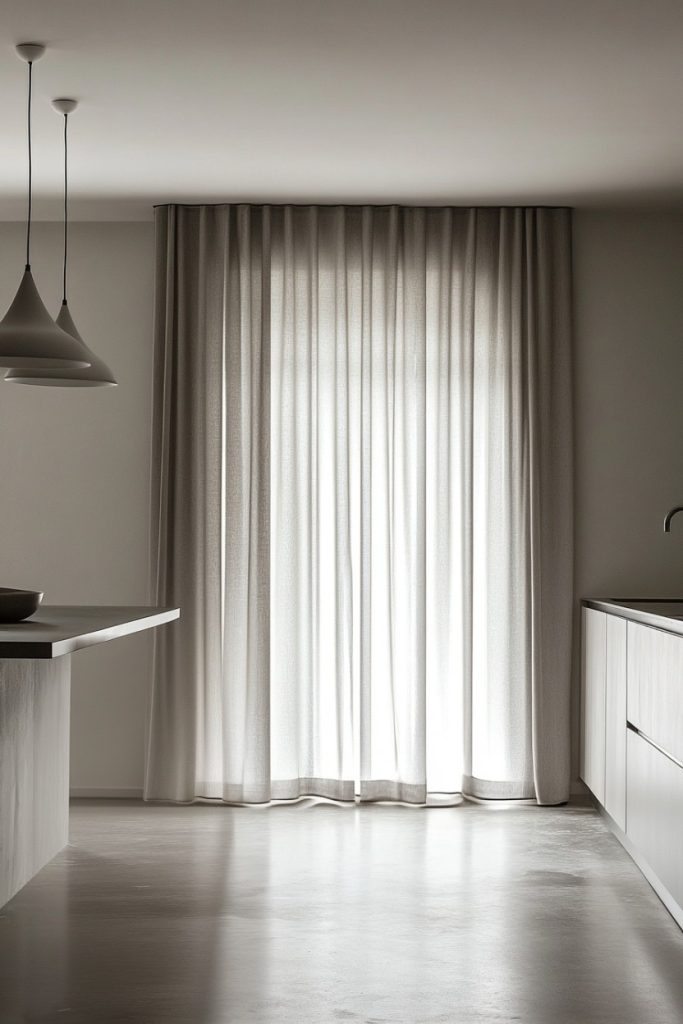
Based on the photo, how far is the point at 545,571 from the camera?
17.4 feet

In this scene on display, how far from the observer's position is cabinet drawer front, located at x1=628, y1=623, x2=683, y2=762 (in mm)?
3494

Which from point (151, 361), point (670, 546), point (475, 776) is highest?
point (151, 361)

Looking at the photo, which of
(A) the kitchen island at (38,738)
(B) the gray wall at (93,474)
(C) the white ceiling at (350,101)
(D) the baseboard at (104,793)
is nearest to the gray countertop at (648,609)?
(A) the kitchen island at (38,738)

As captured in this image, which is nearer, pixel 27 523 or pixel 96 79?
pixel 96 79

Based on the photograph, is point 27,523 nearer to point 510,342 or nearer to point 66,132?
point 66,132

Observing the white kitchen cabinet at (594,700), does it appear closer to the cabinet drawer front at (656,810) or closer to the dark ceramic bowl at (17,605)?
the cabinet drawer front at (656,810)

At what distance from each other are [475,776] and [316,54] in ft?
10.3

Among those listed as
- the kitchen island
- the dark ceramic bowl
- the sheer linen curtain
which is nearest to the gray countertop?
the sheer linen curtain

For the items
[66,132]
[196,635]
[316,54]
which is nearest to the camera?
[316,54]

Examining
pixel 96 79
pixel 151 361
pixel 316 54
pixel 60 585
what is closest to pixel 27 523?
pixel 60 585

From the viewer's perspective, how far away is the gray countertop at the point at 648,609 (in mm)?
3670

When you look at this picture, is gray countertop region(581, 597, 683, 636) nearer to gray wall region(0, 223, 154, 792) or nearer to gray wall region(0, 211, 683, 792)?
gray wall region(0, 211, 683, 792)

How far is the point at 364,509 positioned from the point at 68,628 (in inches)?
95.9

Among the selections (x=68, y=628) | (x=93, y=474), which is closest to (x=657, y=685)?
(x=68, y=628)
